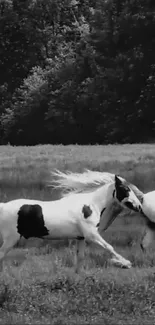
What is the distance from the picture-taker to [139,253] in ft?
51.7

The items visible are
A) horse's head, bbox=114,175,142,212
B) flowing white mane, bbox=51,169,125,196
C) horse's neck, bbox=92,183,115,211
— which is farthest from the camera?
flowing white mane, bbox=51,169,125,196

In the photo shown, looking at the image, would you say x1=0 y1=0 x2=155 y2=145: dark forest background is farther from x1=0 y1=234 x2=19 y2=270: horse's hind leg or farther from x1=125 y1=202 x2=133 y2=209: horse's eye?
x1=0 y1=234 x2=19 y2=270: horse's hind leg

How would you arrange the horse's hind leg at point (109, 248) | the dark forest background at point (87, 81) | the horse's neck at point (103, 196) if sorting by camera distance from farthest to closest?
1. the dark forest background at point (87, 81)
2. the horse's neck at point (103, 196)
3. the horse's hind leg at point (109, 248)

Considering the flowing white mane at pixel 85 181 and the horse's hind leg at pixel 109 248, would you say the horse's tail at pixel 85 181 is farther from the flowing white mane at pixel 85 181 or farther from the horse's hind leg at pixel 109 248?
the horse's hind leg at pixel 109 248

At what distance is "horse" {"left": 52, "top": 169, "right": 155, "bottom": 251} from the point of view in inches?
617

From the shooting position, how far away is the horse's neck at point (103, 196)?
15.0m

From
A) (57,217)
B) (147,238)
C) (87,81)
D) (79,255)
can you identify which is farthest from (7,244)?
(87,81)

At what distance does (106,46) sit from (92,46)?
6.12 ft

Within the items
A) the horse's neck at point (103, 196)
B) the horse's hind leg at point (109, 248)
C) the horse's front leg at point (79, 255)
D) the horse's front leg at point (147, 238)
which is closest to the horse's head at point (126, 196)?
the horse's neck at point (103, 196)

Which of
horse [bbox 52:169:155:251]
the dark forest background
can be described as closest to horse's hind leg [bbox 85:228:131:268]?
horse [bbox 52:169:155:251]

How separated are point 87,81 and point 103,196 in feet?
165

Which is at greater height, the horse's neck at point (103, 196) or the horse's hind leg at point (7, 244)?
the horse's neck at point (103, 196)

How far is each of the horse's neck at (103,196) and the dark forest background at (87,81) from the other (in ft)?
136

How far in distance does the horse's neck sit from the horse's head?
182mm
